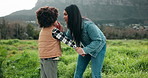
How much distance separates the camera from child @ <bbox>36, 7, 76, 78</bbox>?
2.71 m

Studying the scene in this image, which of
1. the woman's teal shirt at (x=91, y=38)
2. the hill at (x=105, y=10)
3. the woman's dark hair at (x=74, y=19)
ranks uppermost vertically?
the woman's dark hair at (x=74, y=19)

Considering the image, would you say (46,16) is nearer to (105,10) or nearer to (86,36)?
(86,36)

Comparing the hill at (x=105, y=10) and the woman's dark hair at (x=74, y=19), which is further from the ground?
the woman's dark hair at (x=74, y=19)

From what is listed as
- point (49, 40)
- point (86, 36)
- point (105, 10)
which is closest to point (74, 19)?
point (86, 36)

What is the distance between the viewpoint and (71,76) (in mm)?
4980

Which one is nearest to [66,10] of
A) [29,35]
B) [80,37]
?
[80,37]

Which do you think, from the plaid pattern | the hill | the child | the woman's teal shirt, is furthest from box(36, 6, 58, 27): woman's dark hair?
the hill

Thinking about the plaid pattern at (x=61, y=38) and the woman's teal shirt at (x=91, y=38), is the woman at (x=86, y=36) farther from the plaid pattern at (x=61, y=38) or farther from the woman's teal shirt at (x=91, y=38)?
the plaid pattern at (x=61, y=38)

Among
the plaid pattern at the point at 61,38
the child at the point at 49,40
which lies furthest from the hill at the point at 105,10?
the plaid pattern at the point at 61,38

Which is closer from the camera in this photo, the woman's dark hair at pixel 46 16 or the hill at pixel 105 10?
the woman's dark hair at pixel 46 16

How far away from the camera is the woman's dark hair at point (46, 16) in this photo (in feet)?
8.88

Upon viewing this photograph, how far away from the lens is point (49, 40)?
9.07 ft

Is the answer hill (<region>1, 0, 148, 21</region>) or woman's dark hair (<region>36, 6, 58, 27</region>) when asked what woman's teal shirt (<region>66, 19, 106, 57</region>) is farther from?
hill (<region>1, 0, 148, 21</region>)

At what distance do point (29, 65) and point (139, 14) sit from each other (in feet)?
467
